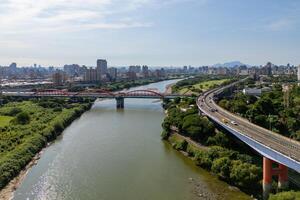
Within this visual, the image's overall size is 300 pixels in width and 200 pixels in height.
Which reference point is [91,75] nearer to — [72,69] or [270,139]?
[72,69]

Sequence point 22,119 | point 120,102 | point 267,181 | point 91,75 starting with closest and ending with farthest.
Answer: point 267,181, point 22,119, point 120,102, point 91,75

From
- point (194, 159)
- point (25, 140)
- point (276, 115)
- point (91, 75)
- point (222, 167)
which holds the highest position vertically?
point (91, 75)

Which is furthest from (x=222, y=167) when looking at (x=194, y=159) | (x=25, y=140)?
(x=25, y=140)

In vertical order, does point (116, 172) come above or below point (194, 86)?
below

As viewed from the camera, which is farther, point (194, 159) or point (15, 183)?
point (194, 159)

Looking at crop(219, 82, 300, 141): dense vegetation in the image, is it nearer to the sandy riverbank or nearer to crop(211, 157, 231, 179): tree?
crop(211, 157, 231, 179): tree

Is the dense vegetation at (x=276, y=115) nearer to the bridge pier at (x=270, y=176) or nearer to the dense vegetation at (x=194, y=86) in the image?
the bridge pier at (x=270, y=176)

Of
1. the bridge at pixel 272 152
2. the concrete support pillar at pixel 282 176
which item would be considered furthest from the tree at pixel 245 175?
the concrete support pillar at pixel 282 176

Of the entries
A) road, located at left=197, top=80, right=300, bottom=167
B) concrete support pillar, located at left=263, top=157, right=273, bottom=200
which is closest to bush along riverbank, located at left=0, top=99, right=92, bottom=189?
concrete support pillar, located at left=263, top=157, right=273, bottom=200
